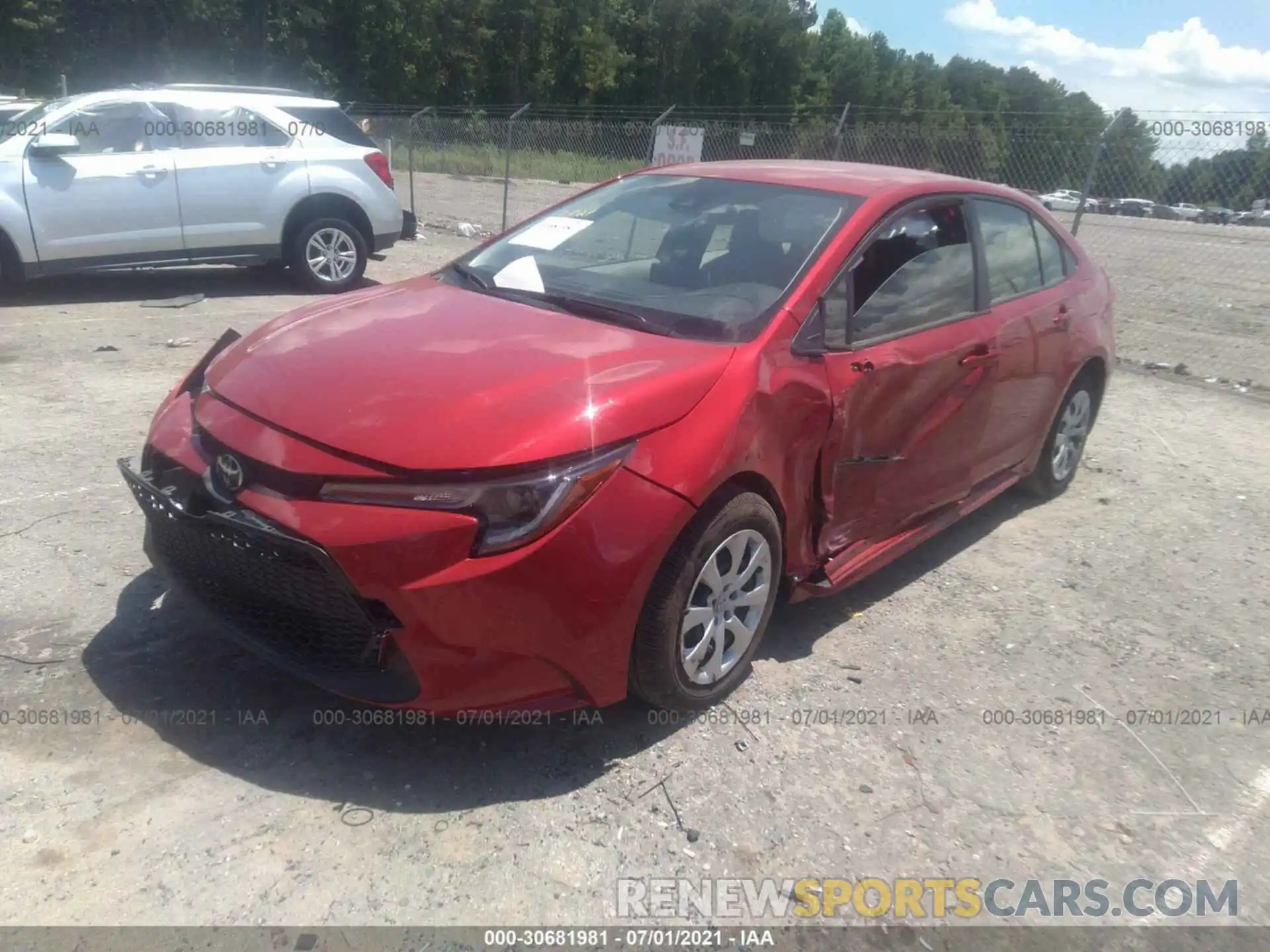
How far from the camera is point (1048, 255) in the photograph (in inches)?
200

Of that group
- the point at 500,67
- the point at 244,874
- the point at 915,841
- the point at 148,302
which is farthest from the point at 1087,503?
the point at 500,67

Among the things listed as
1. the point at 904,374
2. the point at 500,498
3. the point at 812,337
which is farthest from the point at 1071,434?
the point at 500,498

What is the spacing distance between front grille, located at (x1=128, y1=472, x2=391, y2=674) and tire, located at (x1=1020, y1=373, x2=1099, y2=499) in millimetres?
3776

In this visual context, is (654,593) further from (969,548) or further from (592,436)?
(969,548)

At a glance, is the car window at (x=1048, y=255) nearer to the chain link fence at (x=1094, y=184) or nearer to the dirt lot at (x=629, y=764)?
the dirt lot at (x=629, y=764)

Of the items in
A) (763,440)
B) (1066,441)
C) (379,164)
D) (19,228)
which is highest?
(763,440)

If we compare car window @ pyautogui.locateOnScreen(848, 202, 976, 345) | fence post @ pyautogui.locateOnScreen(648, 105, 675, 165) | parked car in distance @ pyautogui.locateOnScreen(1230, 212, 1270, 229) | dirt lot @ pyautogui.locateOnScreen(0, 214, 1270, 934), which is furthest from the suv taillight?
parked car in distance @ pyautogui.locateOnScreen(1230, 212, 1270, 229)

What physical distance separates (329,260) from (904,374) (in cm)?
734

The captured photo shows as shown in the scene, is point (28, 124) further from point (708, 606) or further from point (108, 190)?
point (708, 606)

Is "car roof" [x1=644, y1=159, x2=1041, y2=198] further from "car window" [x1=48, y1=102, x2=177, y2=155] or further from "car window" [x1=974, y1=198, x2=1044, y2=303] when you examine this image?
"car window" [x1=48, y1=102, x2=177, y2=155]

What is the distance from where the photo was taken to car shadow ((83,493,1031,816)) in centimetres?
293

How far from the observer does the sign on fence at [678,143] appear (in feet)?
44.4

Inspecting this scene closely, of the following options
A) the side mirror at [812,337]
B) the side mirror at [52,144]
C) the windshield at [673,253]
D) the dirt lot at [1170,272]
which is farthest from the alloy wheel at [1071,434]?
the side mirror at [52,144]

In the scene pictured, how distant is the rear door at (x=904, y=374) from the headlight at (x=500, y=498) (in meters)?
1.13
